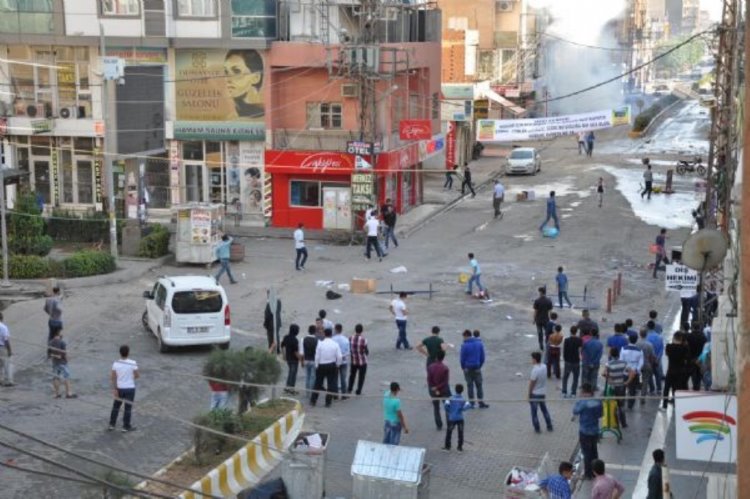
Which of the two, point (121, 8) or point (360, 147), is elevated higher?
point (121, 8)

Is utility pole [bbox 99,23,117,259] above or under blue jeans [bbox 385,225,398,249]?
above

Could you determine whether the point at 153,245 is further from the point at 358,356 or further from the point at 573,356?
the point at 573,356

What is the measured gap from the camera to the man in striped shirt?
19312 millimetres

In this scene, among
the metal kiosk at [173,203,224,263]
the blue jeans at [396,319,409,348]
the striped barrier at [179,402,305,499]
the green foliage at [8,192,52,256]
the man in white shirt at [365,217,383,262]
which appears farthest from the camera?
the man in white shirt at [365,217,383,262]

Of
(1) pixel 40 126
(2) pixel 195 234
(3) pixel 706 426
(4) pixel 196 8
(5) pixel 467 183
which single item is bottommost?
(5) pixel 467 183

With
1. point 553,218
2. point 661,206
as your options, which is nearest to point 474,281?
point 553,218

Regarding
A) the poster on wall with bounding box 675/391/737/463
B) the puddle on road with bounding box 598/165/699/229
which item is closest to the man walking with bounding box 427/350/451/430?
the poster on wall with bounding box 675/391/737/463

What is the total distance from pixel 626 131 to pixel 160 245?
4824 cm

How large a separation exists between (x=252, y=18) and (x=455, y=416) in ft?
81.4

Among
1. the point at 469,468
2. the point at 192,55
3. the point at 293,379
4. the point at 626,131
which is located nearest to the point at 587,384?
the point at 469,468

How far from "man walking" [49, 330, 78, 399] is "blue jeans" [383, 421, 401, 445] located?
5953 millimetres

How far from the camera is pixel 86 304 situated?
28.5 metres

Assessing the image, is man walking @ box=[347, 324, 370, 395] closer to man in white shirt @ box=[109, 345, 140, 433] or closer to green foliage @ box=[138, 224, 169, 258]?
man in white shirt @ box=[109, 345, 140, 433]

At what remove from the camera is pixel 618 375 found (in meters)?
19.3
